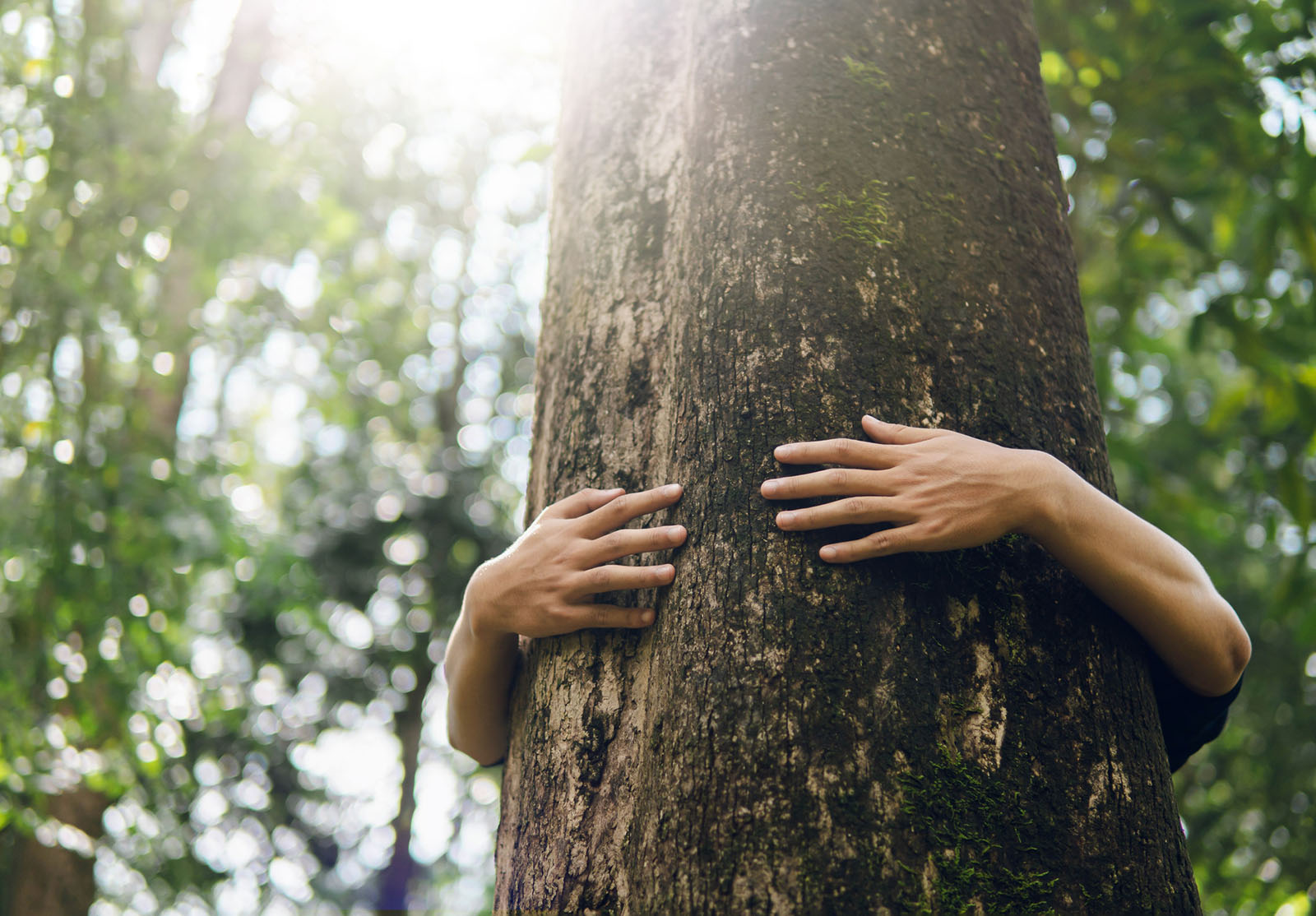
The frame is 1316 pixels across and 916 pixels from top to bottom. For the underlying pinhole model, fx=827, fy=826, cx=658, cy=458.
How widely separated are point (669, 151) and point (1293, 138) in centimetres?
274

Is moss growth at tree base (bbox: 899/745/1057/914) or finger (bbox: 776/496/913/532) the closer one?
moss growth at tree base (bbox: 899/745/1057/914)

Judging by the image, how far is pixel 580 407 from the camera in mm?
1700

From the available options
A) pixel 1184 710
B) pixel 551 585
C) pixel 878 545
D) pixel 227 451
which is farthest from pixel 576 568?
pixel 227 451

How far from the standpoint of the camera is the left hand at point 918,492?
4.14ft

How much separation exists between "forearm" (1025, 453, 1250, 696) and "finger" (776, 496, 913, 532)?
0.23m

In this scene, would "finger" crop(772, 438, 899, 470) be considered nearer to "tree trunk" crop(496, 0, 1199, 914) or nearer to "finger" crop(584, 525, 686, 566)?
"tree trunk" crop(496, 0, 1199, 914)

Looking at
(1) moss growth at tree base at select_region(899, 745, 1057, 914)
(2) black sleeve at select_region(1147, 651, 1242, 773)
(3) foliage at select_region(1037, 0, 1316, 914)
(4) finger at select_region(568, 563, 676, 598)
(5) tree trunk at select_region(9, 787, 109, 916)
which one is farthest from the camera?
(5) tree trunk at select_region(9, 787, 109, 916)

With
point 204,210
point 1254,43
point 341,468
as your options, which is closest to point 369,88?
point 204,210

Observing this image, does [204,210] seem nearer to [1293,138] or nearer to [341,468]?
[1293,138]

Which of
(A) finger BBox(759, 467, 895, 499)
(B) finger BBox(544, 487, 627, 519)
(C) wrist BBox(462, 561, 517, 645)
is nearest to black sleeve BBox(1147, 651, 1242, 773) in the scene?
→ (A) finger BBox(759, 467, 895, 499)

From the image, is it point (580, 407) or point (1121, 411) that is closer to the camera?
point (580, 407)

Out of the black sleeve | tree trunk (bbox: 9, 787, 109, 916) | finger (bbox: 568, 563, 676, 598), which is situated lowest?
tree trunk (bbox: 9, 787, 109, 916)

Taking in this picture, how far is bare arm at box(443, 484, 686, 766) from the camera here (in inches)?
55.4

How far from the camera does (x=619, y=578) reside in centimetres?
140
